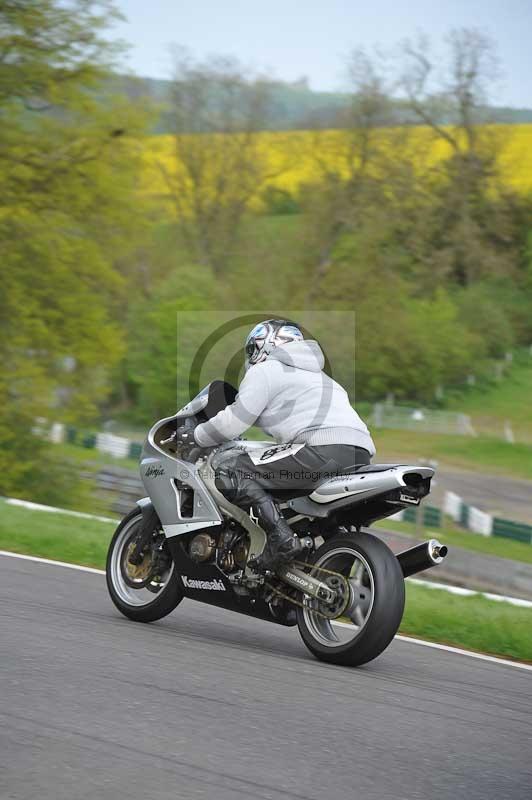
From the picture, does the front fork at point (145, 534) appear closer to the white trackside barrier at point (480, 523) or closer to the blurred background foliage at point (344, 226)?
the white trackside barrier at point (480, 523)

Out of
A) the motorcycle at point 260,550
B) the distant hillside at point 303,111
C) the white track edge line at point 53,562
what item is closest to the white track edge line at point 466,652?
the motorcycle at point 260,550

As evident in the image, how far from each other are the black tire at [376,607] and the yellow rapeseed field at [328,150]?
4824cm

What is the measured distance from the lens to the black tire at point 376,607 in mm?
6176

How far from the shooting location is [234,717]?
5.01 m

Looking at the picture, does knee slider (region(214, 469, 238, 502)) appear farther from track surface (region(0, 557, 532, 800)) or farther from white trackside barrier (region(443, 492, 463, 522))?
white trackside barrier (region(443, 492, 463, 522))

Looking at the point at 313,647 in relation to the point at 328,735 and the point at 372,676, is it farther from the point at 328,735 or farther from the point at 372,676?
the point at 328,735

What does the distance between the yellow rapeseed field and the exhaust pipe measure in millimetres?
48095

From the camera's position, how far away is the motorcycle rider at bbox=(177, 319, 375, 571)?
22.0 feet

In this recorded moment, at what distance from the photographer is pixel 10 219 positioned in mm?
27344

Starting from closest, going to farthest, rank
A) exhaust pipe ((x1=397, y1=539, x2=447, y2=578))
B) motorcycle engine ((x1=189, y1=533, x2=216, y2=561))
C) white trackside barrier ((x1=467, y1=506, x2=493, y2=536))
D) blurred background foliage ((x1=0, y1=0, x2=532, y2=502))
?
exhaust pipe ((x1=397, y1=539, x2=447, y2=578)), motorcycle engine ((x1=189, y1=533, x2=216, y2=561)), white trackside barrier ((x1=467, y1=506, x2=493, y2=536)), blurred background foliage ((x1=0, y1=0, x2=532, y2=502))

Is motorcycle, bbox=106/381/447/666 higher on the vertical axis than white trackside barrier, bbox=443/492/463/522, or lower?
higher

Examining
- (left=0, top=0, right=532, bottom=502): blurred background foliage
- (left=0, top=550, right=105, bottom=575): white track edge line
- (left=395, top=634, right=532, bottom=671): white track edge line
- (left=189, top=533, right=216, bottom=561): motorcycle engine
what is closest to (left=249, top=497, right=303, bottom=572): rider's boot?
(left=189, top=533, right=216, bottom=561): motorcycle engine

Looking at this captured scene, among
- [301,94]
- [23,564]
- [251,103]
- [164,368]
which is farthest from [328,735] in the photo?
[301,94]

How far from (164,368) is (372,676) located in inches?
1932
